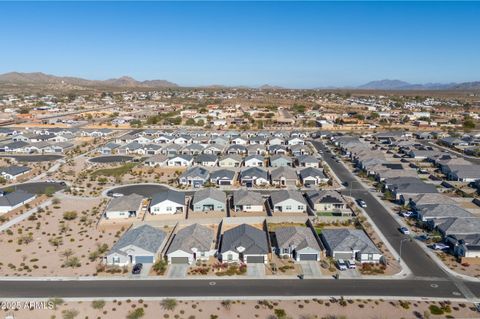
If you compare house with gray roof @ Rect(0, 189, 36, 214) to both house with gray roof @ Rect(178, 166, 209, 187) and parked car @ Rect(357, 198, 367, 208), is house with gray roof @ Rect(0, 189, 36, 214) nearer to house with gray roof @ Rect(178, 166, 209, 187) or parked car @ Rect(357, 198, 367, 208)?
house with gray roof @ Rect(178, 166, 209, 187)

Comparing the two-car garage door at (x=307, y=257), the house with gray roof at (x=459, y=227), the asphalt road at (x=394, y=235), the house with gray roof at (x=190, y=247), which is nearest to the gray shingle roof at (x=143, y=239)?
the house with gray roof at (x=190, y=247)

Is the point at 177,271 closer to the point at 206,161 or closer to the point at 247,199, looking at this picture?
the point at 247,199

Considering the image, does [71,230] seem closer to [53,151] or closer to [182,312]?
[182,312]

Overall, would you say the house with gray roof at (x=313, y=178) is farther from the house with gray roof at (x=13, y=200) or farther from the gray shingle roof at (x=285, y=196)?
the house with gray roof at (x=13, y=200)

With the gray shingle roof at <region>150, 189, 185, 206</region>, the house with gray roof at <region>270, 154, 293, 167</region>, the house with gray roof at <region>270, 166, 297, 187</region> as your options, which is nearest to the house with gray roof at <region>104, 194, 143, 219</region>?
the gray shingle roof at <region>150, 189, 185, 206</region>

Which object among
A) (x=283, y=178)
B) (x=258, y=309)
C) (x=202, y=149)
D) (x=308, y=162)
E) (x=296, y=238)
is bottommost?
(x=258, y=309)

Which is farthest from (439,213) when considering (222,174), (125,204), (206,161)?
(206,161)

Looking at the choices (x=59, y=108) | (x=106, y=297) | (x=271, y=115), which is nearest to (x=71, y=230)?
(x=106, y=297)
